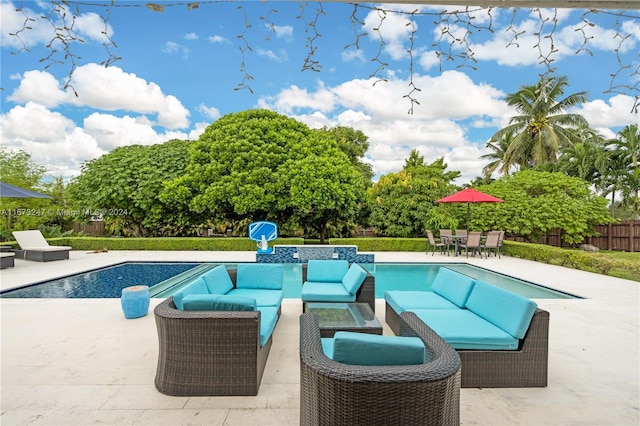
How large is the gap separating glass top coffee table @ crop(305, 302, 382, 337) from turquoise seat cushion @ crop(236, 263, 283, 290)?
63 centimetres

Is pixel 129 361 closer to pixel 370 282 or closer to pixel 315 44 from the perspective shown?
pixel 370 282

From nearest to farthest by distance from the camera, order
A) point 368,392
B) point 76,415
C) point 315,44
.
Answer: point 368,392
point 315,44
point 76,415

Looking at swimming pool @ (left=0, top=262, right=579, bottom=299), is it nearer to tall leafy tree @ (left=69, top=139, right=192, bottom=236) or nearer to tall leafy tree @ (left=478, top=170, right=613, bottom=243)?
tall leafy tree @ (left=478, top=170, right=613, bottom=243)

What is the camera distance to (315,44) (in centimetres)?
232

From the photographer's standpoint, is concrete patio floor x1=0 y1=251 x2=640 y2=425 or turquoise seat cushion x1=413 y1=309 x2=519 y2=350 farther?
turquoise seat cushion x1=413 y1=309 x2=519 y2=350

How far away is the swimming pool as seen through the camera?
7242 millimetres

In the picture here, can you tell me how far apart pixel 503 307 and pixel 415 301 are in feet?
3.71

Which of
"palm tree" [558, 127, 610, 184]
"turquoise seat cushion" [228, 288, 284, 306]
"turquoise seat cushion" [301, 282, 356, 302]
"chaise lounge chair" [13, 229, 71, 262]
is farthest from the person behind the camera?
"palm tree" [558, 127, 610, 184]

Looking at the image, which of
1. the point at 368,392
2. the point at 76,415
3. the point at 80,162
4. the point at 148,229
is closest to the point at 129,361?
the point at 76,415

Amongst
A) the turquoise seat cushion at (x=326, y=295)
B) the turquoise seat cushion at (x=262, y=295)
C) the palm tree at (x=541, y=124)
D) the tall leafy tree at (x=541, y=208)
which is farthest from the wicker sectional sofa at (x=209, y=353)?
the palm tree at (x=541, y=124)

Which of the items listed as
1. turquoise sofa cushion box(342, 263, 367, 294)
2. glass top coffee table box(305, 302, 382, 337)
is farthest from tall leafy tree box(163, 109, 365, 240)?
glass top coffee table box(305, 302, 382, 337)

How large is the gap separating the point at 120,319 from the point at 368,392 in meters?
4.33

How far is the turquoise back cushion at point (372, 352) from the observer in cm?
202

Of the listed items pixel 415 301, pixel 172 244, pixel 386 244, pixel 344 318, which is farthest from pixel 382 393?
pixel 172 244
